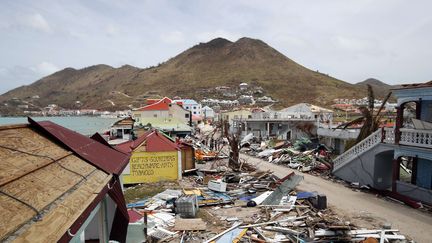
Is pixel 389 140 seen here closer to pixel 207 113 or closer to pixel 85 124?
pixel 207 113

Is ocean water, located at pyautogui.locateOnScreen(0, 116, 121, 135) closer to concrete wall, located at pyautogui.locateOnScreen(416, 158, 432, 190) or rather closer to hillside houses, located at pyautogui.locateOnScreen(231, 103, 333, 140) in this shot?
hillside houses, located at pyautogui.locateOnScreen(231, 103, 333, 140)

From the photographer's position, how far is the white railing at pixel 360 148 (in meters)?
19.5

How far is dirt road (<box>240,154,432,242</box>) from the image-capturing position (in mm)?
13051

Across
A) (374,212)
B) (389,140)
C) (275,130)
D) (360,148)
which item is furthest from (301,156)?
(275,130)

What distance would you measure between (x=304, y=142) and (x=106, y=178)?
32564 millimetres

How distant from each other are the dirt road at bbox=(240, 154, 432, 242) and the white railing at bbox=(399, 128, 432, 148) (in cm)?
359

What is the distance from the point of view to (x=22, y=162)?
4484mm

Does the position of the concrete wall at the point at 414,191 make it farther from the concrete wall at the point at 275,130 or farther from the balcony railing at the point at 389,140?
the concrete wall at the point at 275,130

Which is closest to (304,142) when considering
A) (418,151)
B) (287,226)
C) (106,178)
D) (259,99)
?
(418,151)

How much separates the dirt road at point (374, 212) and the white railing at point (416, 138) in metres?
3.59

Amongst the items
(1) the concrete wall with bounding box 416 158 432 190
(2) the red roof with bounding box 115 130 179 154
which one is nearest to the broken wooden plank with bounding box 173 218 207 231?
(2) the red roof with bounding box 115 130 179 154

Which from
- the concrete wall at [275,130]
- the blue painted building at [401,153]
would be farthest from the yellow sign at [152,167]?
the concrete wall at [275,130]

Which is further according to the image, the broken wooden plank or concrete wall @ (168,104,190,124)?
concrete wall @ (168,104,190,124)

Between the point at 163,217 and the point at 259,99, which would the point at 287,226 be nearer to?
the point at 163,217
